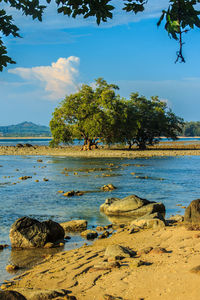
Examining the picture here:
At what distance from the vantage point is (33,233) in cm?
1067

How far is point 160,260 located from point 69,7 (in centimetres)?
536

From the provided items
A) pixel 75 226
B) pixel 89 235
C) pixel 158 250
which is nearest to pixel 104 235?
pixel 89 235

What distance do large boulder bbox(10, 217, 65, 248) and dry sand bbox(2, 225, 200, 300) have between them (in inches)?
45.5

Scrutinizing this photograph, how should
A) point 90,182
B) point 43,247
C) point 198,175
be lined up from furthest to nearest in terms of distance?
point 198,175, point 90,182, point 43,247

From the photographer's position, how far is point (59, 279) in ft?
24.2

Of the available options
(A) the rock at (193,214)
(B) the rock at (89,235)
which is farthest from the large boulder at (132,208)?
(B) the rock at (89,235)

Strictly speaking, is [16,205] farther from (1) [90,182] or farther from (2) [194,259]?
(2) [194,259]

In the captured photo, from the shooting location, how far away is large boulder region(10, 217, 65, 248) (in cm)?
1046

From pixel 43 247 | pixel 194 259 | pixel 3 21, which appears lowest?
pixel 43 247

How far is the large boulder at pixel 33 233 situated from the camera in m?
10.5

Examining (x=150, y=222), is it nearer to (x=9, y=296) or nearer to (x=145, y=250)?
(x=145, y=250)

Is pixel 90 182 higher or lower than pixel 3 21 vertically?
lower

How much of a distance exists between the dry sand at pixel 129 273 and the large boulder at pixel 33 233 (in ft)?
3.79

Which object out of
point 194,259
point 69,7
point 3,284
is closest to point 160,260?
point 194,259
